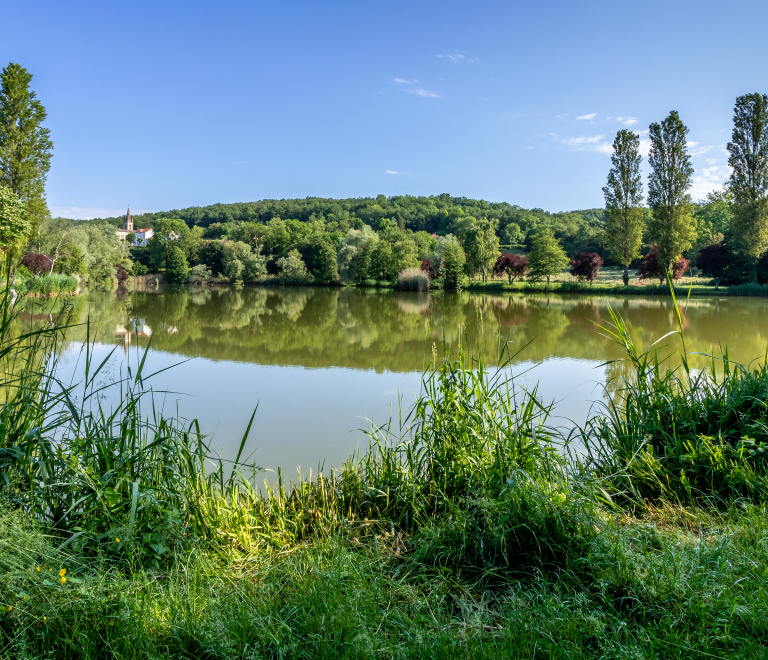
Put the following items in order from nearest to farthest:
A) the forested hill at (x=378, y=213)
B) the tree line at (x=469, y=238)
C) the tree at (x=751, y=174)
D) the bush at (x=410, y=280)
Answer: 1. the tree line at (x=469, y=238)
2. the tree at (x=751, y=174)
3. the bush at (x=410, y=280)
4. the forested hill at (x=378, y=213)

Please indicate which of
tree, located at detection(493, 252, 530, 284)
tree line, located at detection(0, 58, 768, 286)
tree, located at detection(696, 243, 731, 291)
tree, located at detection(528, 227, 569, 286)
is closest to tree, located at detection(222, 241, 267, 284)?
tree line, located at detection(0, 58, 768, 286)

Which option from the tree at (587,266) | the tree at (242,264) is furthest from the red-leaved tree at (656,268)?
the tree at (242,264)

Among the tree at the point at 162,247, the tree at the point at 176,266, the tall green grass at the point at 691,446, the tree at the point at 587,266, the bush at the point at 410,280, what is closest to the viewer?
the tall green grass at the point at 691,446

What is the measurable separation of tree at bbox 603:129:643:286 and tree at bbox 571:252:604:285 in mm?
1415

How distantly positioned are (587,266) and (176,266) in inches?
1305

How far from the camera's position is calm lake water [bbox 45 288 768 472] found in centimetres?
484

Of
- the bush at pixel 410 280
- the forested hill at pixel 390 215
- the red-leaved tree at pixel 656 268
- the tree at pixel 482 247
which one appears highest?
Result: the forested hill at pixel 390 215

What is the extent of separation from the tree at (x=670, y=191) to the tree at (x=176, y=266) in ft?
119

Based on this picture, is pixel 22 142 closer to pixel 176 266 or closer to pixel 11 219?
pixel 11 219

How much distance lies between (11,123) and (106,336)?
15.5 meters

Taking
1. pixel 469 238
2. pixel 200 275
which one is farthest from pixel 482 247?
pixel 200 275

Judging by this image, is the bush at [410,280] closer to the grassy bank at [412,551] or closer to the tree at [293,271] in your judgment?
the tree at [293,271]

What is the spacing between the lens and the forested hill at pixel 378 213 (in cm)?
6731

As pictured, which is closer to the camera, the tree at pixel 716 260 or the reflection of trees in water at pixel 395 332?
the reflection of trees in water at pixel 395 332
